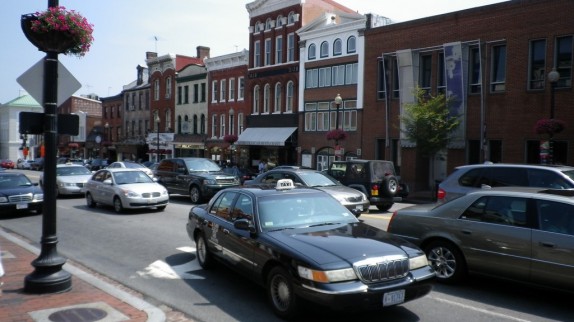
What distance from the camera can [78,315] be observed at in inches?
231

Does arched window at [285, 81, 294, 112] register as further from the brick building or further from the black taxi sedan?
the black taxi sedan

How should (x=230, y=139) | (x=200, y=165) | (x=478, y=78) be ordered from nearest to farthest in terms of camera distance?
(x=200, y=165), (x=478, y=78), (x=230, y=139)

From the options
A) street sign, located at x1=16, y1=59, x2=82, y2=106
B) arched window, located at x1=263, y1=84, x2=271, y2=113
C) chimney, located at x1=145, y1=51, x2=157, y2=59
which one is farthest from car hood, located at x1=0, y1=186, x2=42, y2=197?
chimney, located at x1=145, y1=51, x2=157, y2=59

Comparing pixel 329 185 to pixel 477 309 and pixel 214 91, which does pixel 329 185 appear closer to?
pixel 477 309

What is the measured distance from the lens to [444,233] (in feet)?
A: 24.0

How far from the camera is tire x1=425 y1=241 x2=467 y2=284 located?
7.14 metres

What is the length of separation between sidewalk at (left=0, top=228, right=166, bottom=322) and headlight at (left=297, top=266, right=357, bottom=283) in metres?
1.91

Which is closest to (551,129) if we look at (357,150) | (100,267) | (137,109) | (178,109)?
(357,150)

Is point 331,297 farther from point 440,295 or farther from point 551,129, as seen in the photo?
point 551,129

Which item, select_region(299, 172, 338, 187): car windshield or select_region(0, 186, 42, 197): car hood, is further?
select_region(0, 186, 42, 197): car hood

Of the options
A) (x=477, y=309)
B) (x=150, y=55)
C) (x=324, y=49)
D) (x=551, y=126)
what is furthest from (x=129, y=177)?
(x=150, y=55)

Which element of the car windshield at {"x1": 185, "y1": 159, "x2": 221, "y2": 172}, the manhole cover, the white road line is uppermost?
the car windshield at {"x1": 185, "y1": 159, "x2": 221, "y2": 172}

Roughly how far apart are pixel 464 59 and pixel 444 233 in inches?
856

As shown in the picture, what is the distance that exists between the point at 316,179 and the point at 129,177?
274 inches
